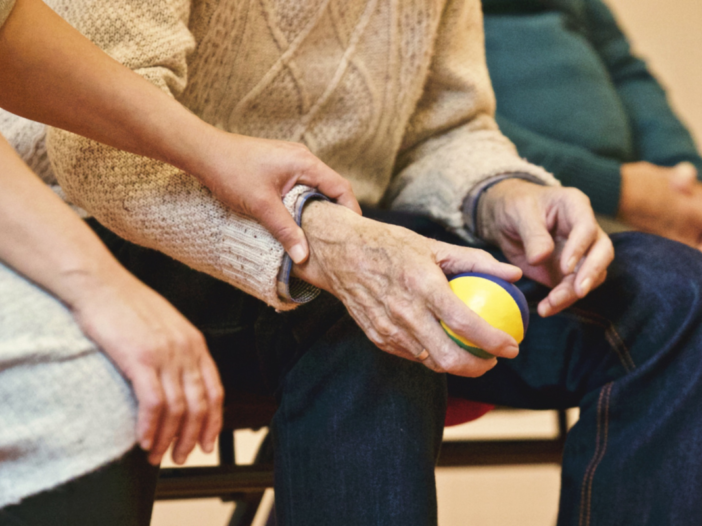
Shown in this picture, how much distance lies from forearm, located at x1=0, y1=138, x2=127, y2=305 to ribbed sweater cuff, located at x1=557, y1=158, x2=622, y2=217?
3.88 ft

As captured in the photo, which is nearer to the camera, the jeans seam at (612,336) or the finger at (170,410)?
the finger at (170,410)

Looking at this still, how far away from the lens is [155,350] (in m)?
0.41

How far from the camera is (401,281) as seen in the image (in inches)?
20.0

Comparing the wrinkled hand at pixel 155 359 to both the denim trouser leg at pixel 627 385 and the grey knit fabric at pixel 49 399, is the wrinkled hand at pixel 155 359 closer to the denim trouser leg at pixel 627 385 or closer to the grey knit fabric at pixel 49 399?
the grey knit fabric at pixel 49 399

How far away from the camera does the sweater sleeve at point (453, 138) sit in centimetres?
82

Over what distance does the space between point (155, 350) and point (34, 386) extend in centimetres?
8

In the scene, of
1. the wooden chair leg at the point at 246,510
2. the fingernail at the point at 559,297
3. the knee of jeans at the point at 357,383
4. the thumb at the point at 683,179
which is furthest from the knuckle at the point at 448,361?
the thumb at the point at 683,179

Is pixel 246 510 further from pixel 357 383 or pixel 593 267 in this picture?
pixel 593 267

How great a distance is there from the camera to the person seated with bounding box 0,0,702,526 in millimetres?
556

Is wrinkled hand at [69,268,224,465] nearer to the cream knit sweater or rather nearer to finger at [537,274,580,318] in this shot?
the cream knit sweater

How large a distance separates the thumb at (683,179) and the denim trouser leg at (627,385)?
73 cm

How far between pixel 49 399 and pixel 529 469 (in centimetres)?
142

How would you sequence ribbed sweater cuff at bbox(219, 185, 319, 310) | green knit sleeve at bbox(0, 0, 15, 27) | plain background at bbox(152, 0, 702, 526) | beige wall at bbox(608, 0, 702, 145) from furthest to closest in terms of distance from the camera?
beige wall at bbox(608, 0, 702, 145) → plain background at bbox(152, 0, 702, 526) → ribbed sweater cuff at bbox(219, 185, 319, 310) → green knit sleeve at bbox(0, 0, 15, 27)

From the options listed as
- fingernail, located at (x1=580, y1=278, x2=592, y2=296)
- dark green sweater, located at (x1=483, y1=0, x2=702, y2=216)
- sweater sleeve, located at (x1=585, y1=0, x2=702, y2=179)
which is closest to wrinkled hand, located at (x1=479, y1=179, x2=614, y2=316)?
fingernail, located at (x1=580, y1=278, x2=592, y2=296)
